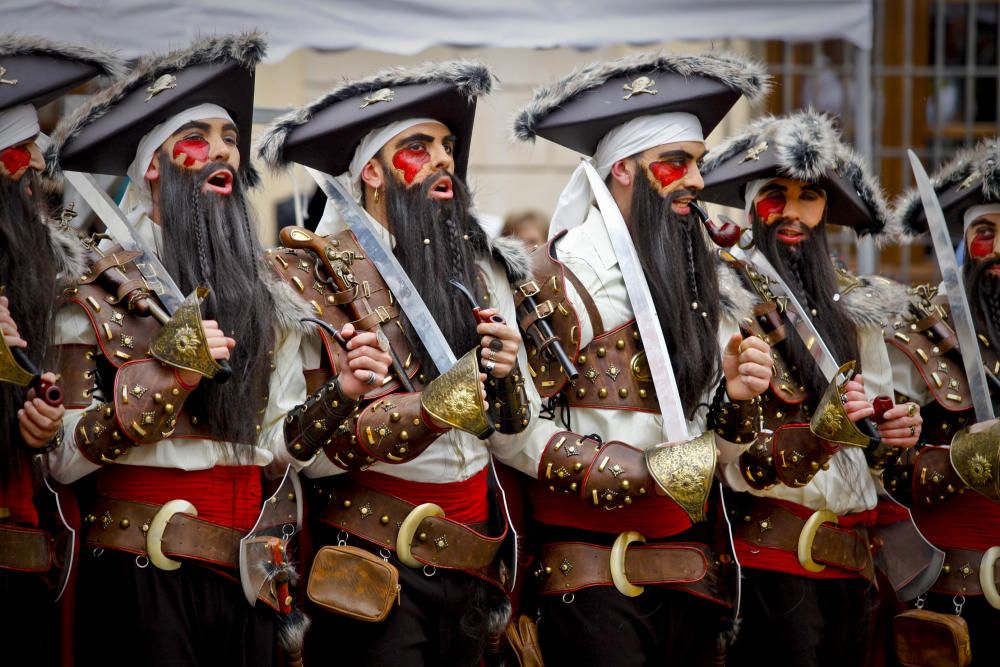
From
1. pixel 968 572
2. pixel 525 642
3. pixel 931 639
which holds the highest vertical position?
pixel 525 642

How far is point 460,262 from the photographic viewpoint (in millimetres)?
4070

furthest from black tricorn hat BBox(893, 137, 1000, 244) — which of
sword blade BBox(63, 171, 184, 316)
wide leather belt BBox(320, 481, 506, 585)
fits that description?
sword blade BBox(63, 171, 184, 316)

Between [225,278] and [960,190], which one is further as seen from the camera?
[960,190]

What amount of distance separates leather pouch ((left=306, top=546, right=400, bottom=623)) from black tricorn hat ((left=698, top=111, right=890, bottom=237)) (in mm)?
2154

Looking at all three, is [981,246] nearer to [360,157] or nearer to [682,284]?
[682,284]

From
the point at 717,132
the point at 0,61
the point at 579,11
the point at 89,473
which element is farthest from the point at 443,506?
the point at 717,132

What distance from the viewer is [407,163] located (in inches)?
162

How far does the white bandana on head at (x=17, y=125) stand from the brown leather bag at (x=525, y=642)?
2202mm

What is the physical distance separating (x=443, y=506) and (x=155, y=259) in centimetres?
118

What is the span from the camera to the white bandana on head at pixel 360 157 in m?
4.11

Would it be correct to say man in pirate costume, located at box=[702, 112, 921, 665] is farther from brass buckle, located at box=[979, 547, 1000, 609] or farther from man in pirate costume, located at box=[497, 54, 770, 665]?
brass buckle, located at box=[979, 547, 1000, 609]

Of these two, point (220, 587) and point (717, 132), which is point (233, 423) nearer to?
point (220, 587)

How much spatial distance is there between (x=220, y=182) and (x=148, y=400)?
0.85 meters

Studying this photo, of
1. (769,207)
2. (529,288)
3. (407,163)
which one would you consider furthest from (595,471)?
(769,207)
